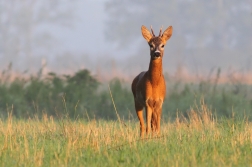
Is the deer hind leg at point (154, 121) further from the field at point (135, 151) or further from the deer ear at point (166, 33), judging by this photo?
the deer ear at point (166, 33)

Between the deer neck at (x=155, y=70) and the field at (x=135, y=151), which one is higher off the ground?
the deer neck at (x=155, y=70)

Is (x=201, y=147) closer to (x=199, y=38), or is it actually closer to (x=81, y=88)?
(x=81, y=88)

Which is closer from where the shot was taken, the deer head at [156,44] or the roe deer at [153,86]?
the deer head at [156,44]

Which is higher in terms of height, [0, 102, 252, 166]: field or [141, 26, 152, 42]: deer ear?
[141, 26, 152, 42]: deer ear

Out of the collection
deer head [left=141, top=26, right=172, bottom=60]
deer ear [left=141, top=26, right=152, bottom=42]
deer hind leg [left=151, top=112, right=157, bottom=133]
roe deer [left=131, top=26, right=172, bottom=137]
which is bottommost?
deer hind leg [left=151, top=112, right=157, bottom=133]

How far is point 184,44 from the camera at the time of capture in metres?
60.3

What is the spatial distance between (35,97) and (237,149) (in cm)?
1357

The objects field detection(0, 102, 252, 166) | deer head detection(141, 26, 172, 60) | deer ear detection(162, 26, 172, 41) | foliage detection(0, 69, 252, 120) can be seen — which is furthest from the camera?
foliage detection(0, 69, 252, 120)

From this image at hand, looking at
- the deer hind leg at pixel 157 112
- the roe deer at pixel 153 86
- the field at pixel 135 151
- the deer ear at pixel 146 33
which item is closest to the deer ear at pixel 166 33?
the roe deer at pixel 153 86

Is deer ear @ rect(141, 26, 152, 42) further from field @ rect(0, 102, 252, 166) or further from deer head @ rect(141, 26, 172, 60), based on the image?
field @ rect(0, 102, 252, 166)

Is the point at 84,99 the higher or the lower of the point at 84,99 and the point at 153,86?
the higher

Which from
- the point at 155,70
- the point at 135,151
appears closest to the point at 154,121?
the point at 155,70

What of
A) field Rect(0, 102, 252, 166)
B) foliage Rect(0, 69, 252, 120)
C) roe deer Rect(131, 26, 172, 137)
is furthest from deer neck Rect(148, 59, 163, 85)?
foliage Rect(0, 69, 252, 120)

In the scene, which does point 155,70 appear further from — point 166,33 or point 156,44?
point 166,33
